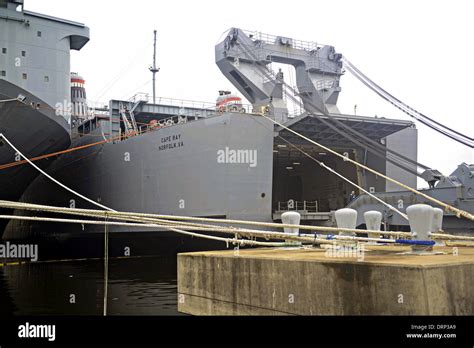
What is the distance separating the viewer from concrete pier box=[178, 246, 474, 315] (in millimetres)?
5879

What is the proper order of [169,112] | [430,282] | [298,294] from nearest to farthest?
[430,282] → [298,294] → [169,112]

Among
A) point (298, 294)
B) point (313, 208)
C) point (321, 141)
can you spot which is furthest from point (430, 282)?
point (313, 208)

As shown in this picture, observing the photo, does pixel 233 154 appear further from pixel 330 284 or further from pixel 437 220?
Result: pixel 330 284

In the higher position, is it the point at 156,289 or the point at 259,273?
the point at 259,273

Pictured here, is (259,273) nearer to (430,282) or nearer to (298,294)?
(298,294)

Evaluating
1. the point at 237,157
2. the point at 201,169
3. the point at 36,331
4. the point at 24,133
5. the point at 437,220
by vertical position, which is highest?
the point at 24,133

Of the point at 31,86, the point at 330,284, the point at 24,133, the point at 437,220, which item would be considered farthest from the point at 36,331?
the point at 31,86

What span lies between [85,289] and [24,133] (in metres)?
8.34

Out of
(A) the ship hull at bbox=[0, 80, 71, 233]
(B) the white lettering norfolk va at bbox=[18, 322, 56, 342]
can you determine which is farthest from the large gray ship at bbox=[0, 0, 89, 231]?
(B) the white lettering norfolk va at bbox=[18, 322, 56, 342]

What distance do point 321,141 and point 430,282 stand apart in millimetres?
23688

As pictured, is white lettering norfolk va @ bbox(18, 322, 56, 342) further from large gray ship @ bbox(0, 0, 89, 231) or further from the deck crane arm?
the deck crane arm

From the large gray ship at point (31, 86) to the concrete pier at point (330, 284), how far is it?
46.7 ft

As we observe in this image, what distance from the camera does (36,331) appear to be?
5668mm

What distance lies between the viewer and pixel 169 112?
112 ft
